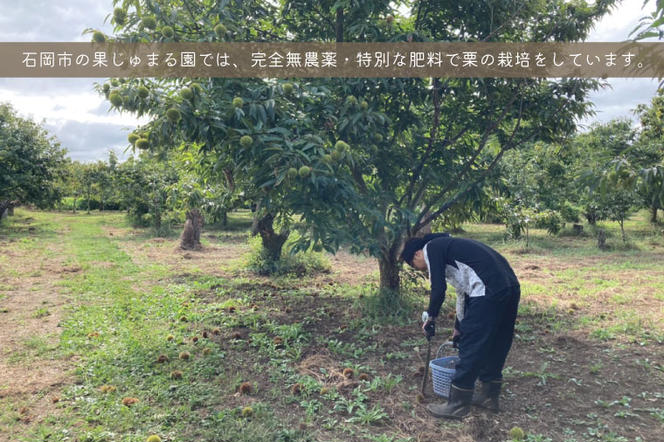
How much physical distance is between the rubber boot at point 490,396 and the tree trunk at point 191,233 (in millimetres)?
→ 9824

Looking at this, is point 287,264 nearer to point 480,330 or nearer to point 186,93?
point 186,93

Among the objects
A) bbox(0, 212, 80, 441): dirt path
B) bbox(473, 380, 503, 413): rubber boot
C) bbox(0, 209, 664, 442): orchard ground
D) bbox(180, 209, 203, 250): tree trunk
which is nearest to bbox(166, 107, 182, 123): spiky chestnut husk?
bbox(0, 209, 664, 442): orchard ground

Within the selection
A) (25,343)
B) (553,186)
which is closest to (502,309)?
(25,343)

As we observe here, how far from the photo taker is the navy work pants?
299 cm

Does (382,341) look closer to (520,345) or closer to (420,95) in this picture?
(520,345)

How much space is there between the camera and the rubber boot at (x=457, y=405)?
302cm

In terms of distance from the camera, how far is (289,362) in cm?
394

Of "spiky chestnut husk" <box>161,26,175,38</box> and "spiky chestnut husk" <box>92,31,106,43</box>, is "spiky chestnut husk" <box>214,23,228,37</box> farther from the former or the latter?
"spiky chestnut husk" <box>92,31,106,43</box>

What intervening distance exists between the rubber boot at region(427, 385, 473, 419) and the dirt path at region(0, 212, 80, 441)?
2.78 meters

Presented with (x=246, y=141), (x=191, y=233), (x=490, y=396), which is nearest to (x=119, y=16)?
(x=246, y=141)

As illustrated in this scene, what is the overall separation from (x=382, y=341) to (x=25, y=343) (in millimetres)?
3695

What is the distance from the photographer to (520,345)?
4.39 m
